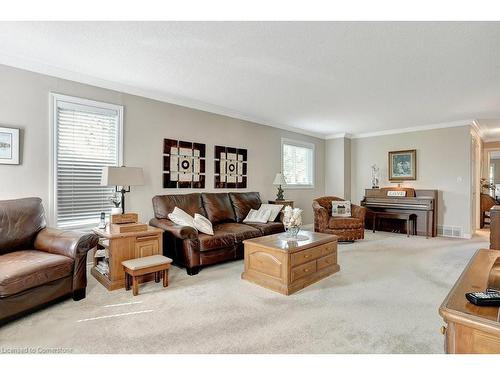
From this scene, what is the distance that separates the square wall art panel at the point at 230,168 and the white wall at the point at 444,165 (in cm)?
369

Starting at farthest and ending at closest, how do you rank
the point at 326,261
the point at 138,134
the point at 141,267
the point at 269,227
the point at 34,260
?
1. the point at 269,227
2. the point at 138,134
3. the point at 326,261
4. the point at 141,267
5. the point at 34,260

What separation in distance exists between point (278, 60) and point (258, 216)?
97.8 inches

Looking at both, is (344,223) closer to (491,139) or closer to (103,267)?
(103,267)

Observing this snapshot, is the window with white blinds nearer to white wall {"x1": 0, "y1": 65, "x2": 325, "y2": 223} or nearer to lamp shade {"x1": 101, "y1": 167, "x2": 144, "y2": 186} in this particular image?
white wall {"x1": 0, "y1": 65, "x2": 325, "y2": 223}

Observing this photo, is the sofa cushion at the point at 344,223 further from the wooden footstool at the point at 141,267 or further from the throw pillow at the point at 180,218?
the wooden footstool at the point at 141,267

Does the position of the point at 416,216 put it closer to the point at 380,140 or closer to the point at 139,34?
the point at 380,140

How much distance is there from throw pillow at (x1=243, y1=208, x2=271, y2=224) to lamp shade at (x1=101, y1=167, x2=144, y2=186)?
6.41 ft

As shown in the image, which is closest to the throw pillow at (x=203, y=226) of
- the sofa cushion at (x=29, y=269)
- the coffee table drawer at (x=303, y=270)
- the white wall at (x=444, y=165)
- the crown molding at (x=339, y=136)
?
the coffee table drawer at (x=303, y=270)

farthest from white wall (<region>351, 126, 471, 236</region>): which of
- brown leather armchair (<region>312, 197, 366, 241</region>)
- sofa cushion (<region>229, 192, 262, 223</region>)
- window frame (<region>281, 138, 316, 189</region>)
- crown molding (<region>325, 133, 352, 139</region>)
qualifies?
sofa cushion (<region>229, 192, 262, 223</region>)

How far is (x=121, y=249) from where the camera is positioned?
2.89 m

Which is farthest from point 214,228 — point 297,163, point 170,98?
point 297,163

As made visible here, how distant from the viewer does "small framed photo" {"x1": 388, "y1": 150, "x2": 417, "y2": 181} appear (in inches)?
245

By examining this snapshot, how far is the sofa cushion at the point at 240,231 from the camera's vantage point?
12.2 ft

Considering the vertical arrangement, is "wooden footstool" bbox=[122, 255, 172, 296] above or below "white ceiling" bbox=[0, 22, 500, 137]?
below
